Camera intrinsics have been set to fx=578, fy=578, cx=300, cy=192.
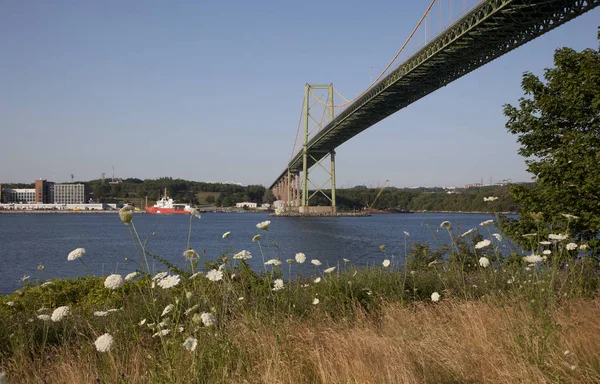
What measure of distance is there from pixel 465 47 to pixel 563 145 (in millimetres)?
15786

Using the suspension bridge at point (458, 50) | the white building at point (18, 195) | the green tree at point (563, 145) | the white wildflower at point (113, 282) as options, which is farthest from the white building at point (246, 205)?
the white wildflower at point (113, 282)

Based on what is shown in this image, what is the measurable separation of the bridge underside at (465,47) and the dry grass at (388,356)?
15.7m

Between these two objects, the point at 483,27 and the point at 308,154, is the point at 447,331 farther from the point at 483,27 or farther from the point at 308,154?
the point at 308,154

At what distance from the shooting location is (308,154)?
5819cm

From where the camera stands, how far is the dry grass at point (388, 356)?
2.72m

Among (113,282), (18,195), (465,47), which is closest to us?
(113,282)

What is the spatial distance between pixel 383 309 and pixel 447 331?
2.19 ft

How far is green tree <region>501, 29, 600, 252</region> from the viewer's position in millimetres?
7059

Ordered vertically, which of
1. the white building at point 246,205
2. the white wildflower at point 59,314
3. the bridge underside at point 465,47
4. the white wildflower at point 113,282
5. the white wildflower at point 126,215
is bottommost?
the white building at point 246,205

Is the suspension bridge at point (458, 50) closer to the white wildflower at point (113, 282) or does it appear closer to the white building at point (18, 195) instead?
the white wildflower at point (113, 282)

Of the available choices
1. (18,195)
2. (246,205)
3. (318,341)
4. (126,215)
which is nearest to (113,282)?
(126,215)

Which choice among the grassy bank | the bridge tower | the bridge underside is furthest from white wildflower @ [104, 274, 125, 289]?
the bridge tower

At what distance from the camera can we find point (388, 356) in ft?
9.82

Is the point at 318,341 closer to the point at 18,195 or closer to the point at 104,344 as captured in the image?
the point at 104,344
